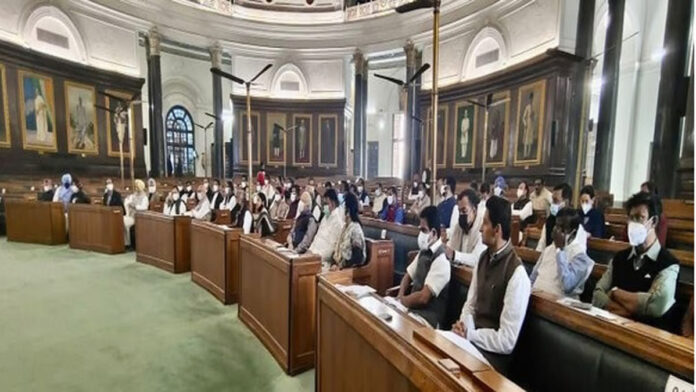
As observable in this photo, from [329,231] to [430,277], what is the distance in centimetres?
174

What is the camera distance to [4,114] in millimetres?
9266

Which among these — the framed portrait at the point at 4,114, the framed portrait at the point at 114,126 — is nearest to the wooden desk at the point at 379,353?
the framed portrait at the point at 4,114

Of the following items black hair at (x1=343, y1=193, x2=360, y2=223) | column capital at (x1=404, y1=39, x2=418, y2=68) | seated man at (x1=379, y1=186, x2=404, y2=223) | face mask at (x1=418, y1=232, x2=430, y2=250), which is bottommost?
seated man at (x1=379, y1=186, x2=404, y2=223)

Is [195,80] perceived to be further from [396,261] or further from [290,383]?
[290,383]

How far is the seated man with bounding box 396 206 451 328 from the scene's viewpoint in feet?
7.16

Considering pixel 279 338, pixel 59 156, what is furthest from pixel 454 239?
pixel 59 156

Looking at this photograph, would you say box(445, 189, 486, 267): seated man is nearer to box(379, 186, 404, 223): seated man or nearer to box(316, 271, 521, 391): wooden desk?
box(316, 271, 521, 391): wooden desk

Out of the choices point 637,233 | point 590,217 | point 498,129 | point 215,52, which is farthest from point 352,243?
point 215,52

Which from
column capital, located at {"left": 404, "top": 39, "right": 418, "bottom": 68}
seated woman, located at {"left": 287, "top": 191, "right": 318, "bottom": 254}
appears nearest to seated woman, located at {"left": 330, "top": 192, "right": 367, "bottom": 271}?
→ seated woman, located at {"left": 287, "top": 191, "right": 318, "bottom": 254}

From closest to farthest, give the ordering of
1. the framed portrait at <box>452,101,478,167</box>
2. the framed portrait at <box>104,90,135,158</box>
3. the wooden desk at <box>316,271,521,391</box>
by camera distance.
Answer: the wooden desk at <box>316,271,521,391</box>, the framed portrait at <box>452,101,478,167</box>, the framed portrait at <box>104,90,135,158</box>

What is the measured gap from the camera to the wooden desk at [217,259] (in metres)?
3.98

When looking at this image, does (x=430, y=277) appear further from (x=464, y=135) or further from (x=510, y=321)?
(x=464, y=135)

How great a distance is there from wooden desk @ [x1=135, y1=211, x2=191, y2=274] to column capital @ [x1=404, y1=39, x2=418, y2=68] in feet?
36.0

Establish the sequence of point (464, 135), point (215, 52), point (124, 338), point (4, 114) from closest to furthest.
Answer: point (124, 338) → point (4, 114) → point (464, 135) → point (215, 52)
